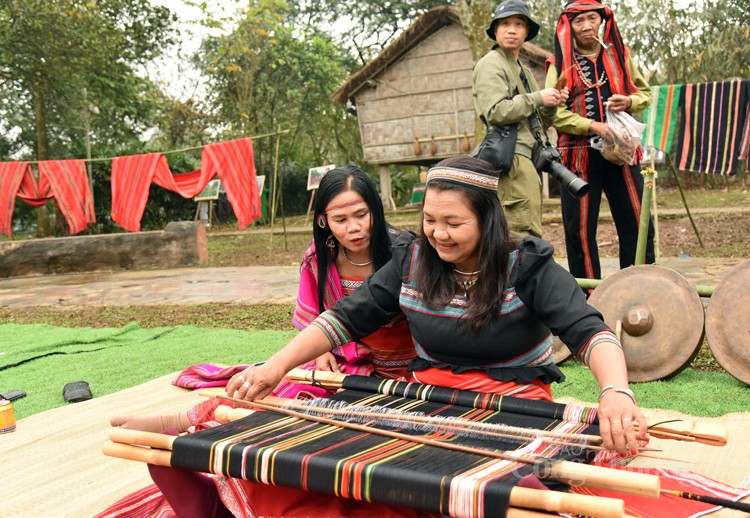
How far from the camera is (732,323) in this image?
10.6 feet

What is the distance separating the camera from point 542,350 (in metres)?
2.34

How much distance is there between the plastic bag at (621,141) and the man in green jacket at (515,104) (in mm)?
341

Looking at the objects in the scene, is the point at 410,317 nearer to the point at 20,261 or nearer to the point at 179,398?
the point at 179,398

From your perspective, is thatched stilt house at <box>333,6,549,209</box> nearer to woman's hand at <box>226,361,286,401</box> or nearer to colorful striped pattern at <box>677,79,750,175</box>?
colorful striped pattern at <box>677,79,750,175</box>

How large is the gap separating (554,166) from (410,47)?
1225cm

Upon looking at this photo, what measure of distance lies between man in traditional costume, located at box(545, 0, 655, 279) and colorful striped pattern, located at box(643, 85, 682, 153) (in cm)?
371

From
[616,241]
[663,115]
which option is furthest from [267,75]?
[663,115]

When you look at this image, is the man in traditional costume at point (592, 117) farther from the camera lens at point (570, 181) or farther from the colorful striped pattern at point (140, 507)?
the colorful striped pattern at point (140, 507)

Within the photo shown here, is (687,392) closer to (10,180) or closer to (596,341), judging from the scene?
(596,341)

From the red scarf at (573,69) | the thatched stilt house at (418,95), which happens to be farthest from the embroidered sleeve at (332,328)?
the thatched stilt house at (418,95)

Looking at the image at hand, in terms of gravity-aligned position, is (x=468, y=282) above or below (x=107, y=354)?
above

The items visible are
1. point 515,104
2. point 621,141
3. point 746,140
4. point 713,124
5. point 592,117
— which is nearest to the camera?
point 515,104

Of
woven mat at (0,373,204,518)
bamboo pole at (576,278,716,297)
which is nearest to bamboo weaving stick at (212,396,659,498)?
woven mat at (0,373,204,518)

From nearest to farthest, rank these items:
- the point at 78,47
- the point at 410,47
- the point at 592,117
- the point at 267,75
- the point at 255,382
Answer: the point at 255,382, the point at 592,117, the point at 78,47, the point at 410,47, the point at 267,75
